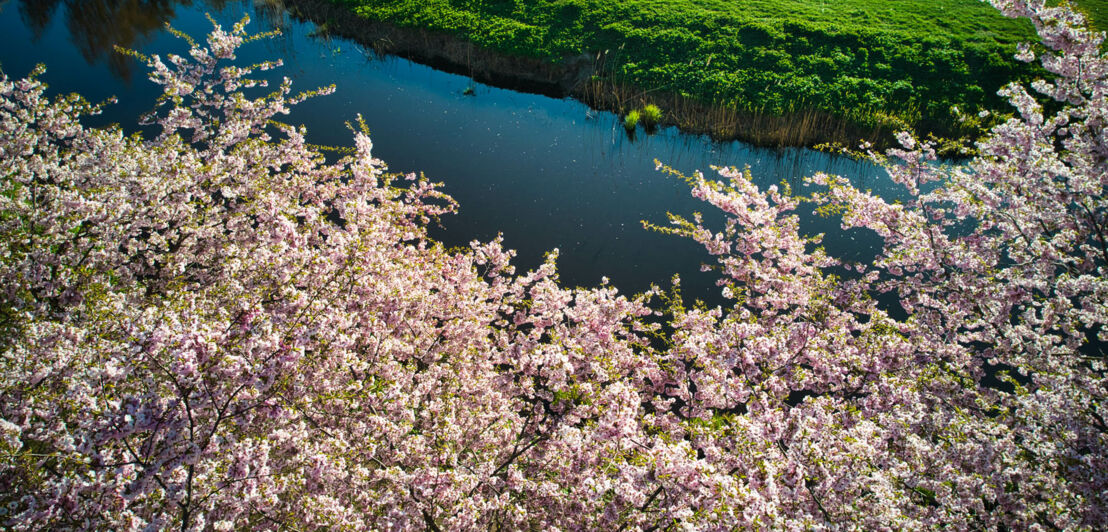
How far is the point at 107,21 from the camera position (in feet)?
70.8

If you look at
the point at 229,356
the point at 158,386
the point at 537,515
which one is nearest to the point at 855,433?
the point at 537,515

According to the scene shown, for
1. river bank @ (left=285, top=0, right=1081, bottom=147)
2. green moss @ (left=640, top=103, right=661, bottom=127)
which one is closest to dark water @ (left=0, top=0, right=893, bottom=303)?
green moss @ (left=640, top=103, right=661, bottom=127)

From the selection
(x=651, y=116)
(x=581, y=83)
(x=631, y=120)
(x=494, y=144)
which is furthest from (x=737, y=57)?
(x=494, y=144)

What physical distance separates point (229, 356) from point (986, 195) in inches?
325

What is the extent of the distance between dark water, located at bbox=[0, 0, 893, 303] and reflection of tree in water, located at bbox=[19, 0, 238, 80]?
0.27 feet

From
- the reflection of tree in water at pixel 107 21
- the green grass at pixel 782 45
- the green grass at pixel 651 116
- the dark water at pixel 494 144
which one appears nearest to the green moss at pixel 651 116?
the green grass at pixel 651 116

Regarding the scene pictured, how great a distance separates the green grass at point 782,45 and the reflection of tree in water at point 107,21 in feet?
26.8

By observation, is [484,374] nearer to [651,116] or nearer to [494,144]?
[494,144]

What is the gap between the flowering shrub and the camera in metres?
3.74

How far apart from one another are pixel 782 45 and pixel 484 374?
17332mm

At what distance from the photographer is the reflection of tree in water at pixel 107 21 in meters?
19.4

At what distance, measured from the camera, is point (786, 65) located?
17.4 m

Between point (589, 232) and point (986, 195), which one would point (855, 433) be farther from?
point (589, 232)

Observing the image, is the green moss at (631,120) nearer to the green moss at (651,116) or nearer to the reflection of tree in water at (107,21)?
Result: the green moss at (651,116)
